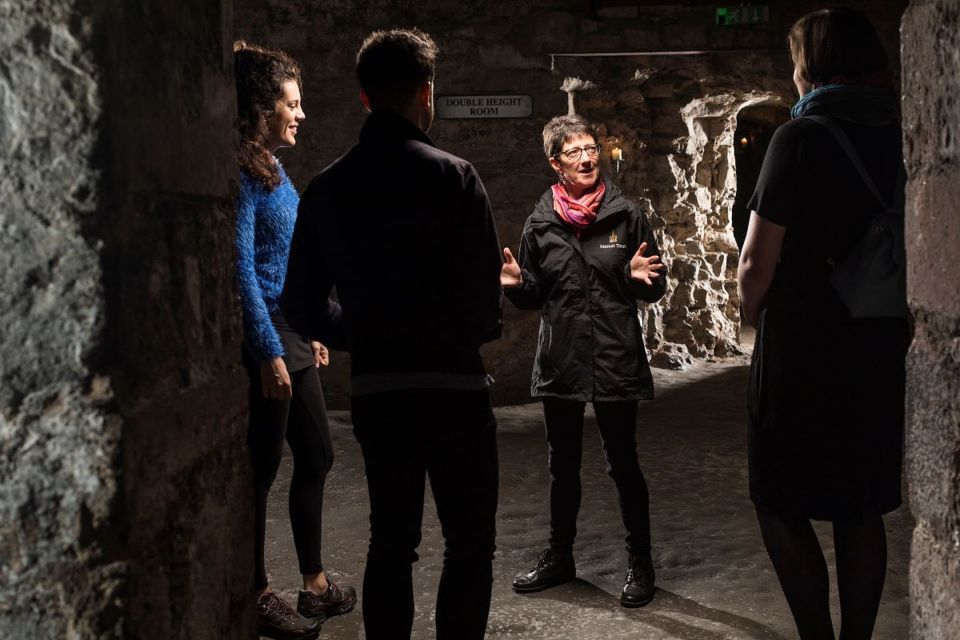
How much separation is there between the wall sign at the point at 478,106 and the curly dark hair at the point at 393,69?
4.02m

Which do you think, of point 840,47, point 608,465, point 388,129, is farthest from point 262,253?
point 840,47

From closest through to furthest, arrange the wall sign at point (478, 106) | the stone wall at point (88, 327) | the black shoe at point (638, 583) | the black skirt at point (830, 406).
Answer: the stone wall at point (88, 327)
the black skirt at point (830, 406)
the black shoe at point (638, 583)
the wall sign at point (478, 106)

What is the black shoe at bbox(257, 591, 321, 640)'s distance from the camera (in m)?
2.80

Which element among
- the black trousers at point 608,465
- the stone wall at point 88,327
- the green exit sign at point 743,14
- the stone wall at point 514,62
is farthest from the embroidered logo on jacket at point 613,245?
the green exit sign at point 743,14

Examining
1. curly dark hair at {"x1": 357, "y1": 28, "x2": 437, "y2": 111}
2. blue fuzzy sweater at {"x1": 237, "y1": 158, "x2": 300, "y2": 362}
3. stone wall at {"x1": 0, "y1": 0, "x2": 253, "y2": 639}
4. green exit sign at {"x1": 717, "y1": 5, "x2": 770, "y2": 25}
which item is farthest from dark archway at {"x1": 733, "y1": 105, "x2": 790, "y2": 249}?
stone wall at {"x1": 0, "y1": 0, "x2": 253, "y2": 639}

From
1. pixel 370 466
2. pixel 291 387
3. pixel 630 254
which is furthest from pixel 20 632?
pixel 630 254

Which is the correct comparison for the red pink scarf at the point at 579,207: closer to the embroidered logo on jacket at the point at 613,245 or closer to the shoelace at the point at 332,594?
the embroidered logo on jacket at the point at 613,245

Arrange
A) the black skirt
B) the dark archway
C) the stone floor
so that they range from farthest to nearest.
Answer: the dark archway < the stone floor < the black skirt

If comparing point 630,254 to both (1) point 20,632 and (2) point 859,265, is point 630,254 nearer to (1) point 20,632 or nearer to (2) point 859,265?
(2) point 859,265

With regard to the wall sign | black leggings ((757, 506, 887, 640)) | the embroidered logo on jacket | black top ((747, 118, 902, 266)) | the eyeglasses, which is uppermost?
the wall sign

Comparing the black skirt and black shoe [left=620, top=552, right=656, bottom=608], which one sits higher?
the black skirt

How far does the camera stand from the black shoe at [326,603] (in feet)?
9.59

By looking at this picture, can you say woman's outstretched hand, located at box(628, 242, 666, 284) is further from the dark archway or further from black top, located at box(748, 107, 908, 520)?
the dark archway

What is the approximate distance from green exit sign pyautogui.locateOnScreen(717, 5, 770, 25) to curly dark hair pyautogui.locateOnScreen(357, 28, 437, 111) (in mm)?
4648
